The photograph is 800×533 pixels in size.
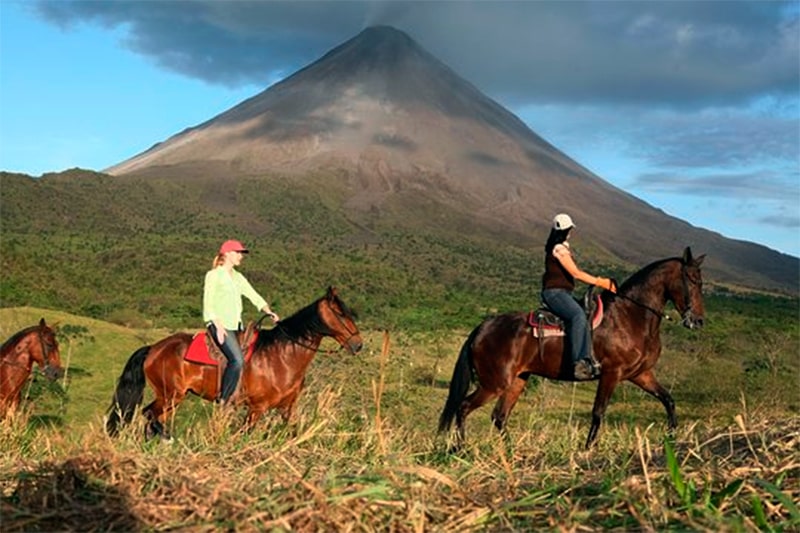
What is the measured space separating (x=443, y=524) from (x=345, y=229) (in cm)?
13603

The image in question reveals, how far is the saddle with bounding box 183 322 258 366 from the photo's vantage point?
9914 millimetres

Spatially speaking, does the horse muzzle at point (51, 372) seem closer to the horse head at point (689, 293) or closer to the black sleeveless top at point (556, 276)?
the black sleeveless top at point (556, 276)

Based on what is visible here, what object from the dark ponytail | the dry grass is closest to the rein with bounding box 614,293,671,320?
the dark ponytail

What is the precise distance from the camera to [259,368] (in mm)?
10062

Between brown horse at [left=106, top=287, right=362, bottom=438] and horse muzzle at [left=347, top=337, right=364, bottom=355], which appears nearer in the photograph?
brown horse at [left=106, top=287, right=362, bottom=438]

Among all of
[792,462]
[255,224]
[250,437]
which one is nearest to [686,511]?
[792,462]

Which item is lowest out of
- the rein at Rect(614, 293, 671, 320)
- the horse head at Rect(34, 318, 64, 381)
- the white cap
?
the horse head at Rect(34, 318, 64, 381)

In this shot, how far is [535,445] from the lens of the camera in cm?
639

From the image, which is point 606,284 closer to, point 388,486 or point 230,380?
point 230,380

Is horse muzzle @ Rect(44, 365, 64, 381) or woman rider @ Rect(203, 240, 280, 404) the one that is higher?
woman rider @ Rect(203, 240, 280, 404)

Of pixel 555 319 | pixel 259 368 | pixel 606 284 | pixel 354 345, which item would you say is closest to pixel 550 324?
pixel 555 319

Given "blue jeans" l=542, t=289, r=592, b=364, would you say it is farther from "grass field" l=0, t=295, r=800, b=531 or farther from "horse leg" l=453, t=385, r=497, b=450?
"grass field" l=0, t=295, r=800, b=531

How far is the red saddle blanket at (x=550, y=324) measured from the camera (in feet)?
32.8

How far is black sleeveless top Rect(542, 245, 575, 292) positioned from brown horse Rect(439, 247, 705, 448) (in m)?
0.69
